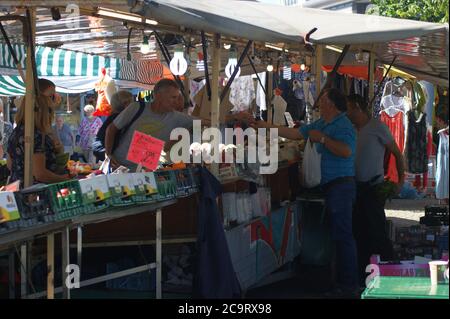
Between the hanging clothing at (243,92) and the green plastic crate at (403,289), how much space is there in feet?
26.4

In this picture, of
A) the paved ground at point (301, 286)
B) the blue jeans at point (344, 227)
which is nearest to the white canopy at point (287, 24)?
the blue jeans at point (344, 227)

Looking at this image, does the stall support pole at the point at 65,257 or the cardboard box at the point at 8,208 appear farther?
the stall support pole at the point at 65,257

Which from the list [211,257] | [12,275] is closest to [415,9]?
[211,257]

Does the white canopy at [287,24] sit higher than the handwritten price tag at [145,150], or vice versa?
the white canopy at [287,24]

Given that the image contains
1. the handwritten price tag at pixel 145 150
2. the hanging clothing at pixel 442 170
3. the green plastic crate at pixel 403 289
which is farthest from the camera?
the hanging clothing at pixel 442 170

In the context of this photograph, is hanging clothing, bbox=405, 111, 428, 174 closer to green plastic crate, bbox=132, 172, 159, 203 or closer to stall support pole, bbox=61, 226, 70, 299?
green plastic crate, bbox=132, 172, 159, 203

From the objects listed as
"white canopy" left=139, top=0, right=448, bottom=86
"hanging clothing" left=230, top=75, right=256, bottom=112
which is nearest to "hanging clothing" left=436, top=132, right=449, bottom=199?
"hanging clothing" left=230, top=75, right=256, bottom=112

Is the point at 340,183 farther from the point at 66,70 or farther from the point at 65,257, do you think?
the point at 66,70

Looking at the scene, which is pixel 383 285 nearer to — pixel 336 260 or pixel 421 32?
pixel 421 32

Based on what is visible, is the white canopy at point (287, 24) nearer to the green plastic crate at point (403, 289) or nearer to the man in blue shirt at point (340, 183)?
the man in blue shirt at point (340, 183)

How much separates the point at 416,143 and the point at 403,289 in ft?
30.5

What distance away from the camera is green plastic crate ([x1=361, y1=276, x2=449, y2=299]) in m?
3.96

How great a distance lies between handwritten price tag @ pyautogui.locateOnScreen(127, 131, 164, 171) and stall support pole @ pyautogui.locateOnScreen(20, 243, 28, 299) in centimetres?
95
